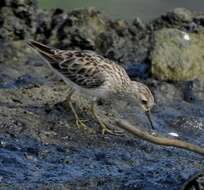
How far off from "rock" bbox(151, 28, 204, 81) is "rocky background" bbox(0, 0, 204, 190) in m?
0.01

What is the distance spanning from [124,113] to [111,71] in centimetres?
53

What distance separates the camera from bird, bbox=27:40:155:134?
9.91m

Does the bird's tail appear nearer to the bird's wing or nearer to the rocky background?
the bird's wing

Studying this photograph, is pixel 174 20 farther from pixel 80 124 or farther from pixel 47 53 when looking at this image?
pixel 80 124

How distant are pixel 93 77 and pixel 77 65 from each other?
269 millimetres

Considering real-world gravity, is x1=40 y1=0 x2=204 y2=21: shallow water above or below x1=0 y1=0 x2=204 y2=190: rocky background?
below

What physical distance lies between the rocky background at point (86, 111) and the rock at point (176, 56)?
1 centimetres

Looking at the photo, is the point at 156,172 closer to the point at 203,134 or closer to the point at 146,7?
the point at 203,134

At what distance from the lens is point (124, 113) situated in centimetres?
1014

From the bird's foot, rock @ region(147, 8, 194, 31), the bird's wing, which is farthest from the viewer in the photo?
rock @ region(147, 8, 194, 31)

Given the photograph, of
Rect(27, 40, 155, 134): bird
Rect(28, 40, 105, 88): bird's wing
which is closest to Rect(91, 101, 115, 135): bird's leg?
Rect(27, 40, 155, 134): bird

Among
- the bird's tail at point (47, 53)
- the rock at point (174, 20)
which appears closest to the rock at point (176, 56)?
the rock at point (174, 20)

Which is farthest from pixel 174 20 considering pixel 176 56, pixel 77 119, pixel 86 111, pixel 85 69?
pixel 77 119

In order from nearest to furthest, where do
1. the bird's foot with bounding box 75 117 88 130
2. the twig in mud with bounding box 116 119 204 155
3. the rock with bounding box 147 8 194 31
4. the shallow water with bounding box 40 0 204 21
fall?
the twig in mud with bounding box 116 119 204 155 < the bird's foot with bounding box 75 117 88 130 < the rock with bounding box 147 8 194 31 < the shallow water with bounding box 40 0 204 21
